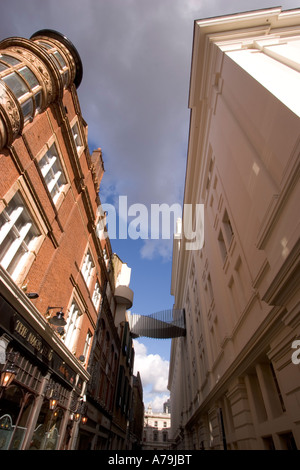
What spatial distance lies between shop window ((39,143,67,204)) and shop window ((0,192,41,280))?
87.3 inches

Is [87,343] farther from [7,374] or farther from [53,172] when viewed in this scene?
[53,172]

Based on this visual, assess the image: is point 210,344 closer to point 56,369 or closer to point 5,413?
point 56,369

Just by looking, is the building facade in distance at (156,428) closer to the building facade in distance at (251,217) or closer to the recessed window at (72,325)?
the building facade in distance at (251,217)

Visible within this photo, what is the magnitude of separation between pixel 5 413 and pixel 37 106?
1033 cm

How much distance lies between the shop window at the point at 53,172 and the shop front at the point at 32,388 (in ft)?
19.0

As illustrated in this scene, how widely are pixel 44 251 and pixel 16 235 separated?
1.72 m

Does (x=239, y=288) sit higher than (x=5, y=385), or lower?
higher

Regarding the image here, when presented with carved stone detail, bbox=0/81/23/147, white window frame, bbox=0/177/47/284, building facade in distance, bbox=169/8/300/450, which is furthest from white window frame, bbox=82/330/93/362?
carved stone detail, bbox=0/81/23/147

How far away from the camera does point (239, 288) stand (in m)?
10.1

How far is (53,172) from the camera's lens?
11242mm

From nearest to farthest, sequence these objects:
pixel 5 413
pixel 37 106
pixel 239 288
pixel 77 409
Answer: pixel 5 413
pixel 37 106
pixel 239 288
pixel 77 409

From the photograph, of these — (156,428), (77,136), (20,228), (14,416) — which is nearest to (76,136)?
(77,136)

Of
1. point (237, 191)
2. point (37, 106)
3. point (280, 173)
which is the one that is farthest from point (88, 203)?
point (280, 173)

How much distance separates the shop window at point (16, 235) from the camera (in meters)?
7.61
